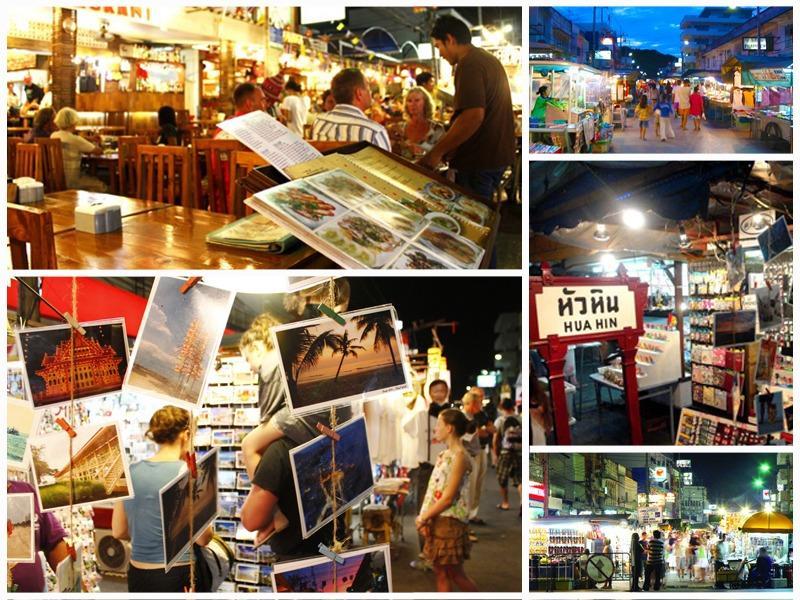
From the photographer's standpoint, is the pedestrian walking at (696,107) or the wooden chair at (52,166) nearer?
the pedestrian walking at (696,107)

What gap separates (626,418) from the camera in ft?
8.02

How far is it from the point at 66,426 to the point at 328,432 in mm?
771

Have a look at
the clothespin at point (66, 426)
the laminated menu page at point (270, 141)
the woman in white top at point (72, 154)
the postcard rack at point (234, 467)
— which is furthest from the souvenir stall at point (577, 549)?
the woman in white top at point (72, 154)

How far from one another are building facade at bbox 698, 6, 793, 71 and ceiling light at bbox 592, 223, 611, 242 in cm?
52

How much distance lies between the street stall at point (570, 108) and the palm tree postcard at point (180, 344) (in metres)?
1.02

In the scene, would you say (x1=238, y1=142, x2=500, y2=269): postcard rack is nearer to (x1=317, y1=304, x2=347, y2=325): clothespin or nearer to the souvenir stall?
(x1=317, y1=304, x2=347, y2=325): clothespin

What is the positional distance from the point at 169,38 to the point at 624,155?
39.6ft

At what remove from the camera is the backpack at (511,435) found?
2.46 metres

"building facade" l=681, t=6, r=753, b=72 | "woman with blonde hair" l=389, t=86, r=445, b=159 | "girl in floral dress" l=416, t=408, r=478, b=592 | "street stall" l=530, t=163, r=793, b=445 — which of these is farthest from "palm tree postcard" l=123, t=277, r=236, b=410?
"woman with blonde hair" l=389, t=86, r=445, b=159

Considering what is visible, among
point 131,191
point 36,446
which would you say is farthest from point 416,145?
point 36,446

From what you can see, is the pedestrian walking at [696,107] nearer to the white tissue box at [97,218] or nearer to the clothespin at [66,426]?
the white tissue box at [97,218]

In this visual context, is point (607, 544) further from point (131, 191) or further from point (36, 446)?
point (131, 191)

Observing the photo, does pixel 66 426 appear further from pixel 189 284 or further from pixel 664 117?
pixel 664 117

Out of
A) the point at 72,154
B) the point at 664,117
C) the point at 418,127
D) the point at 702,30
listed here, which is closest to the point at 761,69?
the point at 702,30
